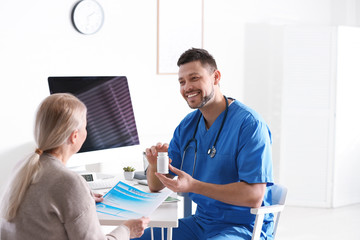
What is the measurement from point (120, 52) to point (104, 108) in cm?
142

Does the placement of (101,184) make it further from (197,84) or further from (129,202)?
(197,84)

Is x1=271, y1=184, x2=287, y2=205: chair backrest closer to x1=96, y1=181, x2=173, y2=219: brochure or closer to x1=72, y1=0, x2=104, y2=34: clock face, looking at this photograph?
x1=96, y1=181, x2=173, y2=219: brochure

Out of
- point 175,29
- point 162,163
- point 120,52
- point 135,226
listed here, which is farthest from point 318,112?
point 135,226

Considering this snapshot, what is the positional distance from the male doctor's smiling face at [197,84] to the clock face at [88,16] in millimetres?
1402

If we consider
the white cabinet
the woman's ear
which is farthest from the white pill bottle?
the white cabinet

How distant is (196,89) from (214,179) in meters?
0.40

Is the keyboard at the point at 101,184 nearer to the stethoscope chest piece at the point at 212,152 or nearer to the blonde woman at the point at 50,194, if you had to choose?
the stethoscope chest piece at the point at 212,152

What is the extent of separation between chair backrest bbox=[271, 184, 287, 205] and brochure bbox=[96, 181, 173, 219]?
469 millimetres

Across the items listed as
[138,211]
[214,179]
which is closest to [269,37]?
[214,179]

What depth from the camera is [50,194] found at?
48.7 inches

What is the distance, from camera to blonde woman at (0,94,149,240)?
1.24 metres

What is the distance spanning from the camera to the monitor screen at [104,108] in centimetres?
214

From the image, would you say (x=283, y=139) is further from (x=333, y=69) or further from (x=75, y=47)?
(x=75, y=47)

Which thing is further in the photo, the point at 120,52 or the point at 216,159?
the point at 120,52
